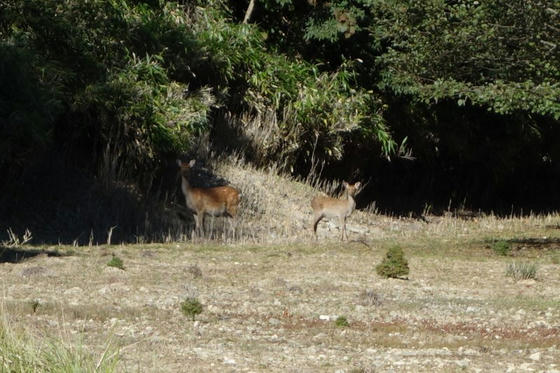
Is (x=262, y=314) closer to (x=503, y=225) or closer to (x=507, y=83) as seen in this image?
(x=507, y=83)

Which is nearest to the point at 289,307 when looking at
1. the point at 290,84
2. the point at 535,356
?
the point at 535,356

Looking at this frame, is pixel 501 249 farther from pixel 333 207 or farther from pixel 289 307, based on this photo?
pixel 289 307

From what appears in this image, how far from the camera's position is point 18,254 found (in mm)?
17375

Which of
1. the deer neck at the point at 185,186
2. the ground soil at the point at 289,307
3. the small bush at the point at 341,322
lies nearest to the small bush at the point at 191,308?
the ground soil at the point at 289,307

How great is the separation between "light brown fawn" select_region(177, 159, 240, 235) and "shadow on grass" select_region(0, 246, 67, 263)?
547 centimetres

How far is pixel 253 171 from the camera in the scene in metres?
28.4

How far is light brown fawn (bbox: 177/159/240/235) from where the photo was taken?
75.7 feet

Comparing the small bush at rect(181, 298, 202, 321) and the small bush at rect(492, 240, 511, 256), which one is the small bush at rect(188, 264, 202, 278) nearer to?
the small bush at rect(181, 298, 202, 321)

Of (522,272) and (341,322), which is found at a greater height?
(522,272)

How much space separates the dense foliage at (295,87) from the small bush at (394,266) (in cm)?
411

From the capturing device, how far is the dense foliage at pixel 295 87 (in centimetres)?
1962

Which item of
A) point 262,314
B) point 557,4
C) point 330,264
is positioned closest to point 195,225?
point 330,264

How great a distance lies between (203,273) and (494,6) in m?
6.96

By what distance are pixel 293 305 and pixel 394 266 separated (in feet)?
8.85
